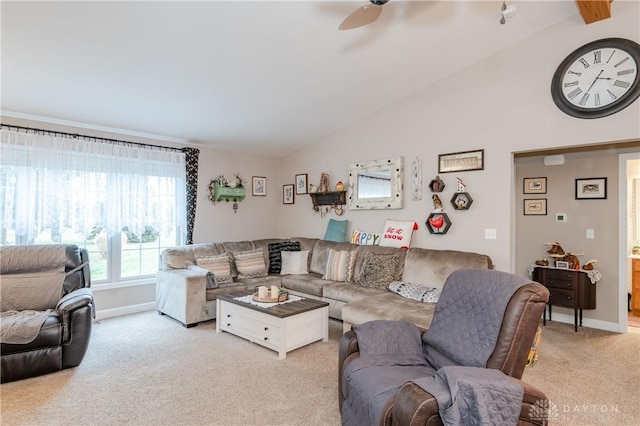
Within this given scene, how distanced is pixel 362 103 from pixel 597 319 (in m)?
3.96

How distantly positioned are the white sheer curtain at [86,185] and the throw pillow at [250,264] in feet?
3.24

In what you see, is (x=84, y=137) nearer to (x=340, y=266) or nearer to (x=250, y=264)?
(x=250, y=264)

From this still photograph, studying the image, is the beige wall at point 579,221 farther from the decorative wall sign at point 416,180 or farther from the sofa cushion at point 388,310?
the sofa cushion at point 388,310

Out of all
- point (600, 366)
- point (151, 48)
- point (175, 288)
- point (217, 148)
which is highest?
point (151, 48)

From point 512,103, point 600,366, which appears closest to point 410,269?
point 600,366

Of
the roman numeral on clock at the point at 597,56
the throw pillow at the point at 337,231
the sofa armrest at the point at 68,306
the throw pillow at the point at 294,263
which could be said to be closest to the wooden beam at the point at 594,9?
the roman numeral on clock at the point at 597,56

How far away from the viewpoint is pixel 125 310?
14.6 ft

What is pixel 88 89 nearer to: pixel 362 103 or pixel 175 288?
pixel 175 288

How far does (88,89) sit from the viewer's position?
3365 millimetres

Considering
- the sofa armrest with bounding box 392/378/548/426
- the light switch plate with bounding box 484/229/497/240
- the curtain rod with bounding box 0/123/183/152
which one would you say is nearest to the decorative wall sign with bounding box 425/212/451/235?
the light switch plate with bounding box 484/229/497/240

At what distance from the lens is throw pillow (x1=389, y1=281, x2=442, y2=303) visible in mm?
3459

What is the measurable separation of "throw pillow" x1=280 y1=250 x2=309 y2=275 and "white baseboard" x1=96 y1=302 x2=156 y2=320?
1.86 m

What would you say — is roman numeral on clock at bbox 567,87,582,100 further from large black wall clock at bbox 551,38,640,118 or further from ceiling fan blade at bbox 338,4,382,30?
ceiling fan blade at bbox 338,4,382,30

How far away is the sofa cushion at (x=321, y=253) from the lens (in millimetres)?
4867
